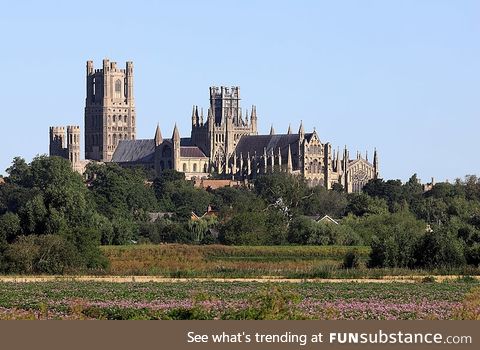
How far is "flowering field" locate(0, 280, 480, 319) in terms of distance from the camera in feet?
106

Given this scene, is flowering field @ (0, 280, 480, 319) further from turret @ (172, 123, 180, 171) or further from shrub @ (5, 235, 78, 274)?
turret @ (172, 123, 180, 171)

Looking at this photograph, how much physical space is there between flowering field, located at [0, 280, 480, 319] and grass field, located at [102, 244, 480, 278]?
268 inches

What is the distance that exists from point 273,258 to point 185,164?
117m

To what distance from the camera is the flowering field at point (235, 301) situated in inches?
1271

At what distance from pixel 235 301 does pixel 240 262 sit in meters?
38.9

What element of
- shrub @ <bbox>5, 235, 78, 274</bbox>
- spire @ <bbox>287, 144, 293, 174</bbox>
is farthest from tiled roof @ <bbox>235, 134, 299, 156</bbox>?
shrub @ <bbox>5, 235, 78, 274</bbox>

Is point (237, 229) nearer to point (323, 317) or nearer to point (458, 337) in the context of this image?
point (323, 317)

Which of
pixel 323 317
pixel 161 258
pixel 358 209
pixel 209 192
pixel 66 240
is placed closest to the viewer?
pixel 323 317

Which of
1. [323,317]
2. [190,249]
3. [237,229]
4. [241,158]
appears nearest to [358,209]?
[237,229]

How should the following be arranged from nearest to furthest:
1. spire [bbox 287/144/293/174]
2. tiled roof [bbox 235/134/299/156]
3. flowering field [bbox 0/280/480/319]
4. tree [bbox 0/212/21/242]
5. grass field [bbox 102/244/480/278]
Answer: flowering field [bbox 0/280/480/319]
grass field [bbox 102/244/480/278]
tree [bbox 0/212/21/242]
spire [bbox 287/144/293/174]
tiled roof [bbox 235/134/299/156]

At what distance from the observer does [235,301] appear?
39.8 meters

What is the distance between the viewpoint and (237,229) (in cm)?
9812

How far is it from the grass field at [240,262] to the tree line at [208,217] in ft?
7.51

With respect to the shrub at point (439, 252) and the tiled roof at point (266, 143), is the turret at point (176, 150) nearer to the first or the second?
the tiled roof at point (266, 143)
